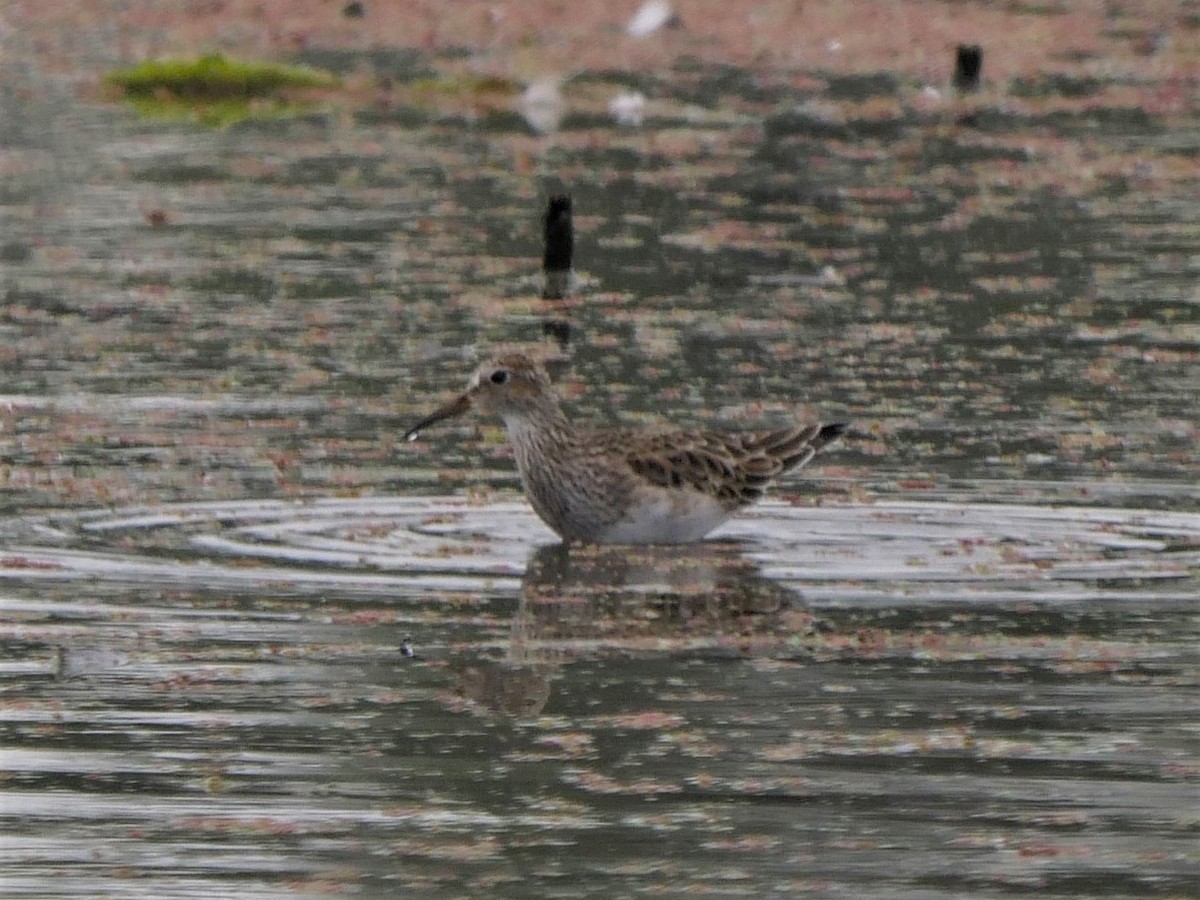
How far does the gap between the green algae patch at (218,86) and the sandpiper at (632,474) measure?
14697 millimetres

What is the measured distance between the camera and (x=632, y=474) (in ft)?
38.9

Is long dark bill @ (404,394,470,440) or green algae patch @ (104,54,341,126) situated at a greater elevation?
green algae patch @ (104,54,341,126)

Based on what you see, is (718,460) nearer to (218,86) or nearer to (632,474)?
(632,474)

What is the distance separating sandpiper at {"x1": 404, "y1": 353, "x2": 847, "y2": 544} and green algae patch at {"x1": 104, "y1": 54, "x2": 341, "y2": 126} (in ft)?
48.2

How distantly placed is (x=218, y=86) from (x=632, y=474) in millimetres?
15864

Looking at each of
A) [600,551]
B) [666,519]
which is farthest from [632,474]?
[600,551]

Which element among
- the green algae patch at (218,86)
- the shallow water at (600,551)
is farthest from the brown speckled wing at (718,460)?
the green algae patch at (218,86)

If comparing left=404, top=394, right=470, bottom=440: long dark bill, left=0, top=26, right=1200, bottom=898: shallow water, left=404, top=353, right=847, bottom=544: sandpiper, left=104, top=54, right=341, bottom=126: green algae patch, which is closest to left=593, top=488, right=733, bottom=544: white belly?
left=404, top=353, right=847, bottom=544: sandpiper

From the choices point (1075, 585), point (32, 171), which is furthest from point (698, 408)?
point (32, 171)

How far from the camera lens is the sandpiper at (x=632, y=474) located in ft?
38.8

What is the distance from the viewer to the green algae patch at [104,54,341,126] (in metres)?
26.6

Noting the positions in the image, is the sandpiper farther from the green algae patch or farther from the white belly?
the green algae patch

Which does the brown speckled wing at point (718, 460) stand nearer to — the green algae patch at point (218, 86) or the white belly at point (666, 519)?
the white belly at point (666, 519)

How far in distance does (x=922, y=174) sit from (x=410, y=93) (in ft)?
21.3
